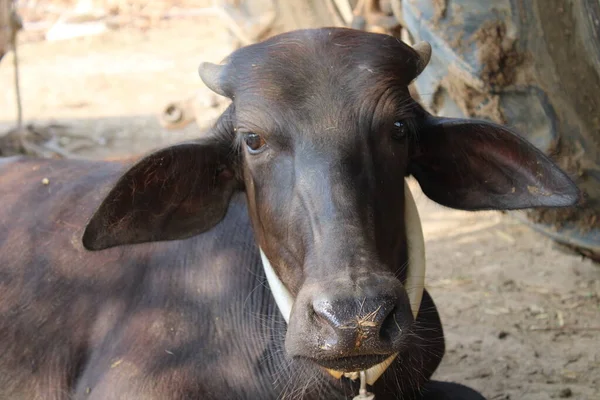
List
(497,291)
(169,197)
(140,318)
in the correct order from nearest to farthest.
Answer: (169,197) → (140,318) → (497,291)

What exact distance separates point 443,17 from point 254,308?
5.28 feet

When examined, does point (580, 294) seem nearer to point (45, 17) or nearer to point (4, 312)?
point (4, 312)

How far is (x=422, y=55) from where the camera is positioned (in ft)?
11.1

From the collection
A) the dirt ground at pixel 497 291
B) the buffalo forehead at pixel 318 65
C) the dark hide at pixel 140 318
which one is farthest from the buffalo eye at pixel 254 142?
the dirt ground at pixel 497 291

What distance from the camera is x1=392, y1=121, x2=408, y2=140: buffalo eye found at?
3.10 metres

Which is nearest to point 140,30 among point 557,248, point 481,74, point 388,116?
point 557,248

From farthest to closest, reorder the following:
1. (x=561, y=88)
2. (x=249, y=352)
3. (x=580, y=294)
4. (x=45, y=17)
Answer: (x=45, y=17)
(x=580, y=294)
(x=561, y=88)
(x=249, y=352)

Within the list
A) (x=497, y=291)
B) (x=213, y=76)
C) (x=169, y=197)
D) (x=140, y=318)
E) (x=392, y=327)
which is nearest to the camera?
(x=392, y=327)

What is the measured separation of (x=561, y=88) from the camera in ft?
13.4

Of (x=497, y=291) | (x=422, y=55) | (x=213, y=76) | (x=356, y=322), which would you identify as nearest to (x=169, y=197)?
(x=213, y=76)

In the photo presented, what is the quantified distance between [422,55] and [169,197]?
1068 mm

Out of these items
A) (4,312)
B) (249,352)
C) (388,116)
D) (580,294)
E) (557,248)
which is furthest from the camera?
(557,248)

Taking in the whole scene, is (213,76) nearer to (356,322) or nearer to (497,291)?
(356,322)

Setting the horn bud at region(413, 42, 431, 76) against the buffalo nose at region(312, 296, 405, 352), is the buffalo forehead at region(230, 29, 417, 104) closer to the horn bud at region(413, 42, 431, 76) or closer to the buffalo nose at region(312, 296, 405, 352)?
the horn bud at region(413, 42, 431, 76)
